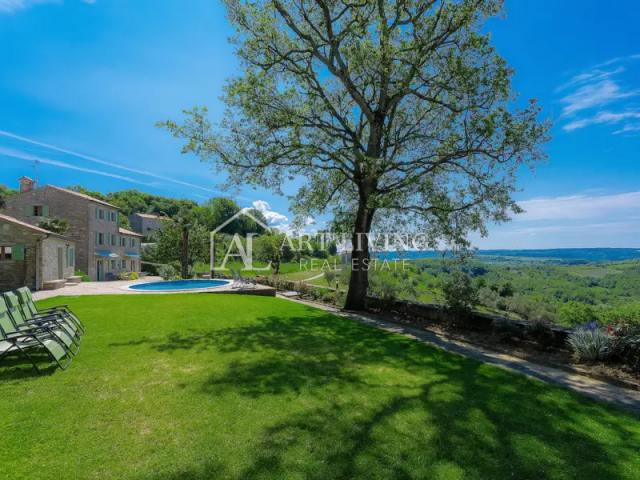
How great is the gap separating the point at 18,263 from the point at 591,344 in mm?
24531

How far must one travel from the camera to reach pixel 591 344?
6516 millimetres

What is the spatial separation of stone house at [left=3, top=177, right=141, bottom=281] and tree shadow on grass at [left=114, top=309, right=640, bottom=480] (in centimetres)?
2724

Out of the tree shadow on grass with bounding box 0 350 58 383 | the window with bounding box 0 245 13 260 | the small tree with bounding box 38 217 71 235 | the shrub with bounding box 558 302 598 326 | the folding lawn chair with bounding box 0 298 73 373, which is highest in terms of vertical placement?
the small tree with bounding box 38 217 71 235

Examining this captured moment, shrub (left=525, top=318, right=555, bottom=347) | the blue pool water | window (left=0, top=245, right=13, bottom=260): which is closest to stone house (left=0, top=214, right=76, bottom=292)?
window (left=0, top=245, right=13, bottom=260)

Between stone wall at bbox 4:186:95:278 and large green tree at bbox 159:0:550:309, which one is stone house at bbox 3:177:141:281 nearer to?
stone wall at bbox 4:186:95:278

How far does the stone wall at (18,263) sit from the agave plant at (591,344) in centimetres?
2357

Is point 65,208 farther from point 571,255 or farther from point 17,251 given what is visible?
point 571,255

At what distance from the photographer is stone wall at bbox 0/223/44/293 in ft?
55.4

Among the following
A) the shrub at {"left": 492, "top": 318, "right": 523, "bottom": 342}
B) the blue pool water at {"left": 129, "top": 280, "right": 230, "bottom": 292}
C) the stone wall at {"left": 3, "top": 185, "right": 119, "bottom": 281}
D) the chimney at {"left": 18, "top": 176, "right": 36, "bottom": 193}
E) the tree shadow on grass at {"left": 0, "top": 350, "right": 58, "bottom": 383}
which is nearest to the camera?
the tree shadow on grass at {"left": 0, "top": 350, "right": 58, "bottom": 383}

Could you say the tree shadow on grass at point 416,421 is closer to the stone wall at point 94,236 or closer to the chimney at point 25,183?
the stone wall at point 94,236

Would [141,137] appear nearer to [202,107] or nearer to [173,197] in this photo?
[202,107]

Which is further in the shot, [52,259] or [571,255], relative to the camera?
[571,255]

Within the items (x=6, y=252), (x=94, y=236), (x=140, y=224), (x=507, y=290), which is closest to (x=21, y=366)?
(x=6, y=252)

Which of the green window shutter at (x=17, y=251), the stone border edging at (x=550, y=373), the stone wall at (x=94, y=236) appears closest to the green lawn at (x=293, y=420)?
the stone border edging at (x=550, y=373)
